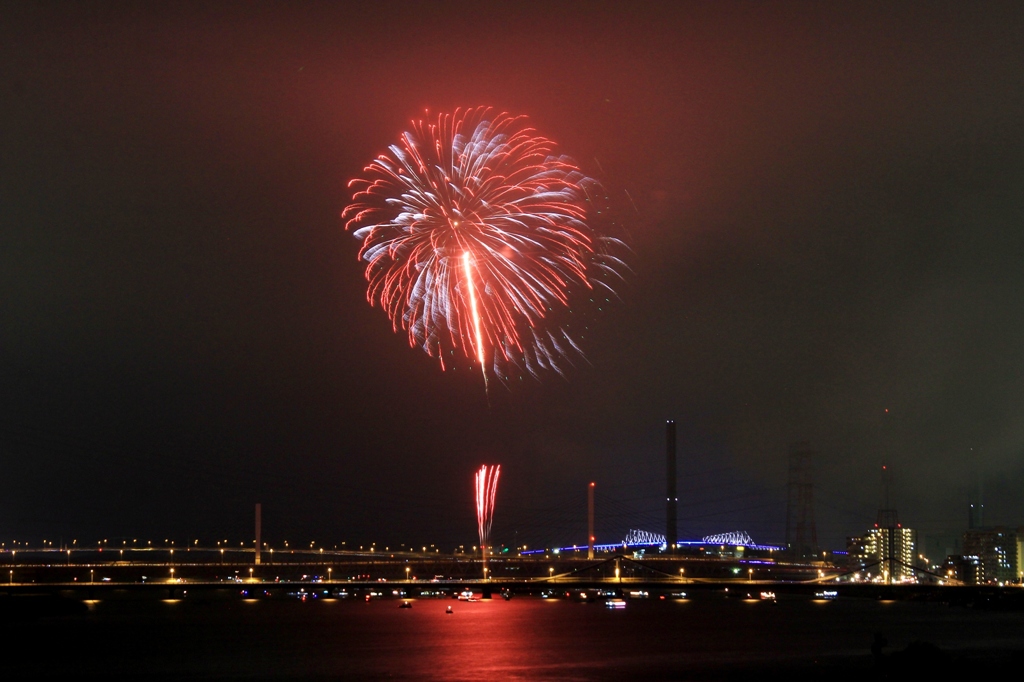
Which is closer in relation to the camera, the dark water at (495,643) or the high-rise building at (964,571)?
the dark water at (495,643)

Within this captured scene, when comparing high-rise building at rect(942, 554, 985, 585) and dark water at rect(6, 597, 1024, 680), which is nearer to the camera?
dark water at rect(6, 597, 1024, 680)

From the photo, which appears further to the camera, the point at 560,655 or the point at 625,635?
the point at 625,635

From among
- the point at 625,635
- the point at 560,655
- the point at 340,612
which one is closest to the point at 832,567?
the point at 340,612

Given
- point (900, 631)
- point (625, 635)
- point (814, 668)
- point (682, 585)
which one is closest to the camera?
point (814, 668)

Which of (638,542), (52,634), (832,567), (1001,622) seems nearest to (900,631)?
(1001,622)

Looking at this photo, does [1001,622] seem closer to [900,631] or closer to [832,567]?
[900,631]

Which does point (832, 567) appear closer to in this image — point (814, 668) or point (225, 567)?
point (225, 567)

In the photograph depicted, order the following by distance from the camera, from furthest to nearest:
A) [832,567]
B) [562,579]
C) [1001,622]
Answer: [832,567] → [562,579] → [1001,622]

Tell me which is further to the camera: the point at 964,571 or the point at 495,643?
the point at 964,571
